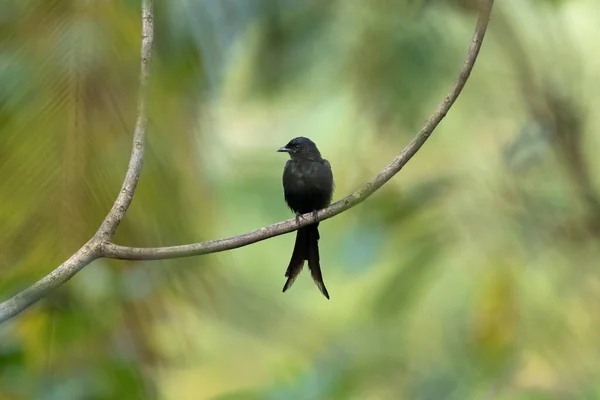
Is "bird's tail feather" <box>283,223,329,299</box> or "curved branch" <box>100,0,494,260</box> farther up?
"curved branch" <box>100,0,494,260</box>

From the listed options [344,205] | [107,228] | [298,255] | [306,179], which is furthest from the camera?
[306,179]

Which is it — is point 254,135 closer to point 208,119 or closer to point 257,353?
point 257,353

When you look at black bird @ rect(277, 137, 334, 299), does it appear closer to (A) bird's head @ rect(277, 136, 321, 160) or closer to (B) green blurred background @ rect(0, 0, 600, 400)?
(A) bird's head @ rect(277, 136, 321, 160)

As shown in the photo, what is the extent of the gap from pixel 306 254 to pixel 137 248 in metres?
0.76

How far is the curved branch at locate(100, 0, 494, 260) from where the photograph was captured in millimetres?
1464

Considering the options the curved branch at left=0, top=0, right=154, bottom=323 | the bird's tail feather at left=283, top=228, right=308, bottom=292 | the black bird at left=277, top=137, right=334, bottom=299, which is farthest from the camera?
the black bird at left=277, top=137, right=334, bottom=299

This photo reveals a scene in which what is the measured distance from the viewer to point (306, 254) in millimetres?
2162

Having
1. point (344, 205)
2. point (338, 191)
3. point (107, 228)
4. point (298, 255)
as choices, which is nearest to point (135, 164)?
point (107, 228)

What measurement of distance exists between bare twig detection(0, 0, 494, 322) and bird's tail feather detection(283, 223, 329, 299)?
44 cm

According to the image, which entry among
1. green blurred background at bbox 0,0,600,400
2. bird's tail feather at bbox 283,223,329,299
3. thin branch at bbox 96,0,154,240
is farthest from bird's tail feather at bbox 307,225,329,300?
thin branch at bbox 96,0,154,240

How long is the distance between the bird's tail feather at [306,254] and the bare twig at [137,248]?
44 cm

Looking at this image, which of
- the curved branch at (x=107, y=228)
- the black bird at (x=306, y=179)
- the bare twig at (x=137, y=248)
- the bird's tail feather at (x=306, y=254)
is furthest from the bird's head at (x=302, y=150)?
the curved branch at (x=107, y=228)

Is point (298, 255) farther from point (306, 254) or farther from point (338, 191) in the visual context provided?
point (338, 191)

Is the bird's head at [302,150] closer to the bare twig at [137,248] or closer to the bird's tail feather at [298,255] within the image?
the bird's tail feather at [298,255]
